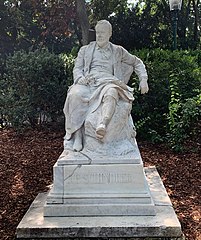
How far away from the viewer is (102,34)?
4574 millimetres

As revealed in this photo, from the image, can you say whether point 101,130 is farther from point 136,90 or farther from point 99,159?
point 136,90

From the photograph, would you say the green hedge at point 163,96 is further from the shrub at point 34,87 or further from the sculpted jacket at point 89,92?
the sculpted jacket at point 89,92

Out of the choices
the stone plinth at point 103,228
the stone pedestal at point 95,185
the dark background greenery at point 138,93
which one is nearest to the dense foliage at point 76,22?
the dark background greenery at point 138,93

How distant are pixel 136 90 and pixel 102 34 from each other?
2.85m

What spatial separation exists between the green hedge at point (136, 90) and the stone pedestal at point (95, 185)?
3261 millimetres

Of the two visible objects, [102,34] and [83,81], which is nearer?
[83,81]

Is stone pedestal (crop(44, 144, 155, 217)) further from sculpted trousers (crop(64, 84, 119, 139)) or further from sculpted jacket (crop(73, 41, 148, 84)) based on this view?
sculpted jacket (crop(73, 41, 148, 84))

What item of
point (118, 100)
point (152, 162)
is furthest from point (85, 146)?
point (152, 162)

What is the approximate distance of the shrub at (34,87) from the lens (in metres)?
7.95

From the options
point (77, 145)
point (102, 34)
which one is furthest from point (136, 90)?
point (77, 145)

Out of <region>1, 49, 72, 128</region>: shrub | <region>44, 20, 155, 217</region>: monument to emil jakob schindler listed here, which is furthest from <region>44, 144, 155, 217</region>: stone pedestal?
<region>1, 49, 72, 128</region>: shrub

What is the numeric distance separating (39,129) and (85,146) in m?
4.29

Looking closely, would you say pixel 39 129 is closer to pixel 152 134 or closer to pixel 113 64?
pixel 152 134

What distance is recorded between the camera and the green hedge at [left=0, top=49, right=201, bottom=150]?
7445 mm
